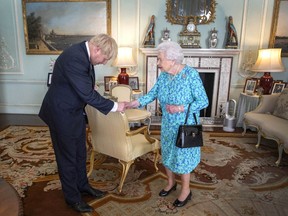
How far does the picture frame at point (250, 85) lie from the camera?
174 inches

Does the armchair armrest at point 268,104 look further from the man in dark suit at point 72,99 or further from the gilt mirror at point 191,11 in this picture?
the man in dark suit at point 72,99

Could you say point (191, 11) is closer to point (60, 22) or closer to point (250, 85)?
point (250, 85)

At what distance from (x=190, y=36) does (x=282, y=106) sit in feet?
7.10

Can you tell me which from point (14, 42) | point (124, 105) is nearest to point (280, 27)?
point (124, 105)

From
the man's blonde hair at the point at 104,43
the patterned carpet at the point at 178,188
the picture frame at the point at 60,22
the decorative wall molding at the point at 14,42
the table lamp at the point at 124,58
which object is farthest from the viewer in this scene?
the decorative wall molding at the point at 14,42

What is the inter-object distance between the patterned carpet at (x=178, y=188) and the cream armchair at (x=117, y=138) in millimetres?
294

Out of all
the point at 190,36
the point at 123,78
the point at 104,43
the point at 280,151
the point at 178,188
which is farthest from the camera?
the point at 190,36

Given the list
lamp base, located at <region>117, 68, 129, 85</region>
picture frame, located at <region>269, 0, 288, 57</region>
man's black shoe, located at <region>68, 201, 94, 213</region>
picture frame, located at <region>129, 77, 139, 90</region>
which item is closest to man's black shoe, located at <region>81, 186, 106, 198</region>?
man's black shoe, located at <region>68, 201, 94, 213</region>

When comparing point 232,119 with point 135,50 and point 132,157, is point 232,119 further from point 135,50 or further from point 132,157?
point 132,157

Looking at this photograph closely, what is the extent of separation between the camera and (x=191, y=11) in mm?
4609

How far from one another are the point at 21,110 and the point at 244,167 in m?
4.75

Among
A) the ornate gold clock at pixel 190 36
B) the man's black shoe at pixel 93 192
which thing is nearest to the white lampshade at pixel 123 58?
the ornate gold clock at pixel 190 36

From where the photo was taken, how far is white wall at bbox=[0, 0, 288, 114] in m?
4.62

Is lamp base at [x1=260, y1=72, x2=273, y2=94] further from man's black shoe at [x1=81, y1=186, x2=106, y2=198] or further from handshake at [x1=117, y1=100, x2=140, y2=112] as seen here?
man's black shoe at [x1=81, y1=186, x2=106, y2=198]
